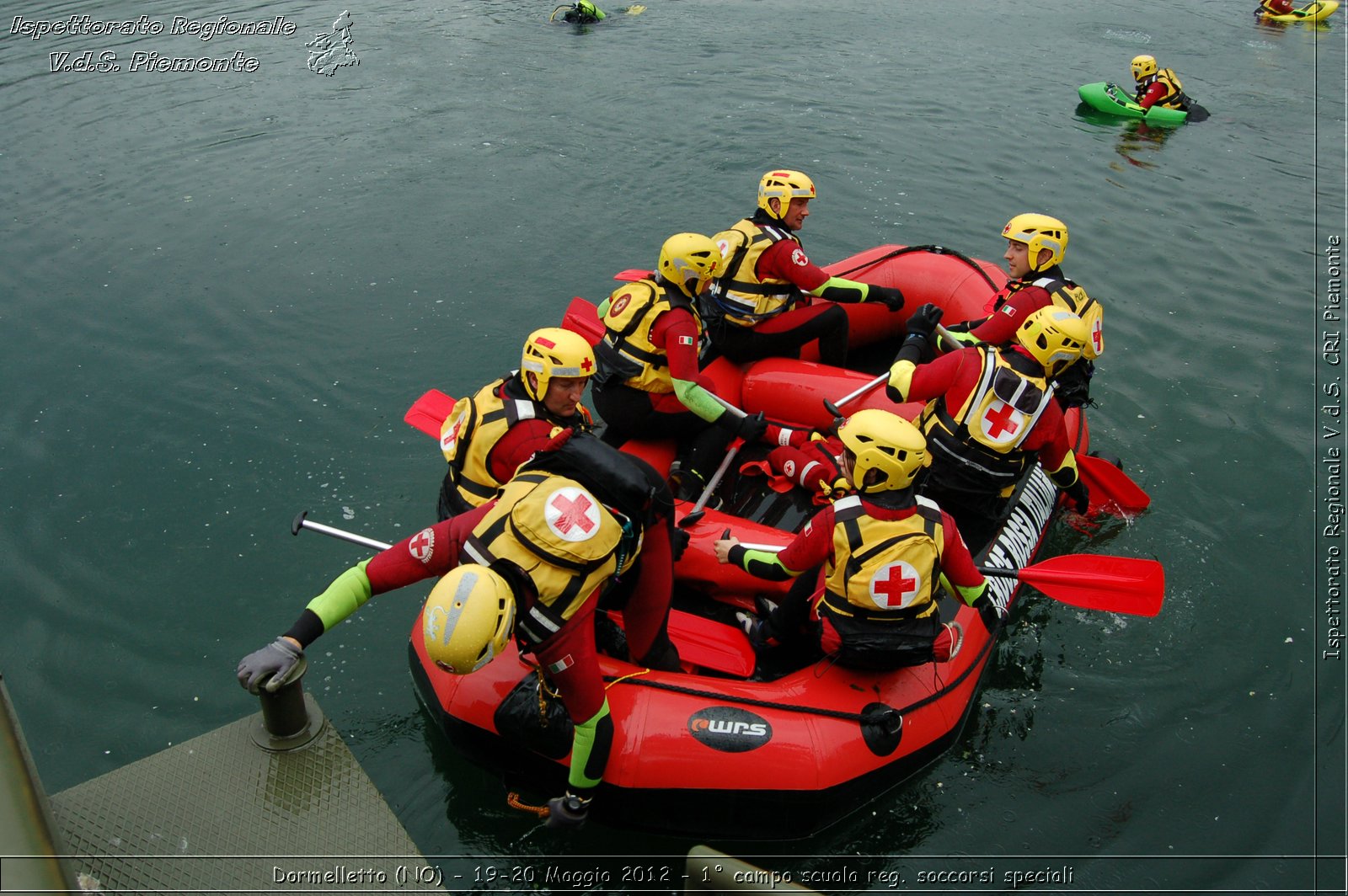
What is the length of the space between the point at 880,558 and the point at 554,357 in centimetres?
154

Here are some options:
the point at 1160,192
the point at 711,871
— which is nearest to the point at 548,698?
the point at 711,871

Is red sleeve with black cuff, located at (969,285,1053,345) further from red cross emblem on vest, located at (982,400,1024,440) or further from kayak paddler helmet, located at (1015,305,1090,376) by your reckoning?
red cross emblem on vest, located at (982,400,1024,440)

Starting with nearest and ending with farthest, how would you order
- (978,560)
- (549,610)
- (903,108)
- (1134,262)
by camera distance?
(549,610), (978,560), (1134,262), (903,108)

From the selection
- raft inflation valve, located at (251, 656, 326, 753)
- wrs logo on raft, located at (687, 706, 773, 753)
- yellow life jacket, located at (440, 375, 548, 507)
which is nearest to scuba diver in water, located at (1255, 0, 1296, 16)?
yellow life jacket, located at (440, 375, 548, 507)

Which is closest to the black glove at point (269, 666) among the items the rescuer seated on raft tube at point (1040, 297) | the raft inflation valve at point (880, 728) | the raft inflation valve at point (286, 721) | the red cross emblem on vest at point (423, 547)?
the raft inflation valve at point (286, 721)

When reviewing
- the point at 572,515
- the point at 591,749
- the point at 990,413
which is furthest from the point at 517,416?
the point at 990,413

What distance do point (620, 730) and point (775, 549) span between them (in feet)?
3.99

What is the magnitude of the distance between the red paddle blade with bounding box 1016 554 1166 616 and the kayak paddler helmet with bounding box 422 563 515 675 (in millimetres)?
2575

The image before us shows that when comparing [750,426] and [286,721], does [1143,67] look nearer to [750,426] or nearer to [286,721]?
[750,426]

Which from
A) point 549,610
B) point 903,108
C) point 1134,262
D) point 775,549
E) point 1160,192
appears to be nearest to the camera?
point 549,610

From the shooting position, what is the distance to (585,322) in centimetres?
622

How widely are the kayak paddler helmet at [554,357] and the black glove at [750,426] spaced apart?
153 cm

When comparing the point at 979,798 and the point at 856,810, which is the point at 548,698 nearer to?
the point at 856,810

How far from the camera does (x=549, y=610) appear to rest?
11.4 ft
